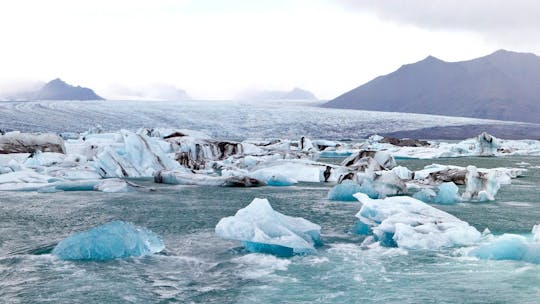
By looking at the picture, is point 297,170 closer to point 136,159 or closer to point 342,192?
point 136,159

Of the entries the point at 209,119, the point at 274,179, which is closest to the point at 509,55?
the point at 209,119

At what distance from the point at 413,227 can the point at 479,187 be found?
400 centimetres

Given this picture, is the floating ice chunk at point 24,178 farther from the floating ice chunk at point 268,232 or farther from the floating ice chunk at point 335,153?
the floating ice chunk at point 335,153

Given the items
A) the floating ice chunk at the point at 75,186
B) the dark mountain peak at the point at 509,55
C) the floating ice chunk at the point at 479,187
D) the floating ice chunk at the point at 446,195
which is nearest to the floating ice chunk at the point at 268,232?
the floating ice chunk at the point at 446,195

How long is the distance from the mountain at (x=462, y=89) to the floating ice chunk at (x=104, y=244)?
85.4 m

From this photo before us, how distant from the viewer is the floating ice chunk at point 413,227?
5418 millimetres

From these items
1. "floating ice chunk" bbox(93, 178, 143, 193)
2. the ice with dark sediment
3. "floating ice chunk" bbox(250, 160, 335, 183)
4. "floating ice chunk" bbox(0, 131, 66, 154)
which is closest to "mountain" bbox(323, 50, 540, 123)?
the ice with dark sediment

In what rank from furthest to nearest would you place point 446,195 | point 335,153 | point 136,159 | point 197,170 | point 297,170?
point 335,153
point 197,170
point 136,159
point 297,170
point 446,195

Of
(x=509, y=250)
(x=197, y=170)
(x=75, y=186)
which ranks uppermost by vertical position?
(x=509, y=250)

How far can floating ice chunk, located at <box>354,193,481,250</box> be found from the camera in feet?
17.8

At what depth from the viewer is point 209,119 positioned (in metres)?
41.8

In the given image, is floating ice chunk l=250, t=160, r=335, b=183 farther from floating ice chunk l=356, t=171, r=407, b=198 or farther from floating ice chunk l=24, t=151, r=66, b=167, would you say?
floating ice chunk l=24, t=151, r=66, b=167

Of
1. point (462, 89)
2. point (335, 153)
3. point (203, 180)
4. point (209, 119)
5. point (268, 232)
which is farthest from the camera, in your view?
point (462, 89)

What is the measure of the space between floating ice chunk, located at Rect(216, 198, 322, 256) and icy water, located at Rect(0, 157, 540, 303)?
13cm
